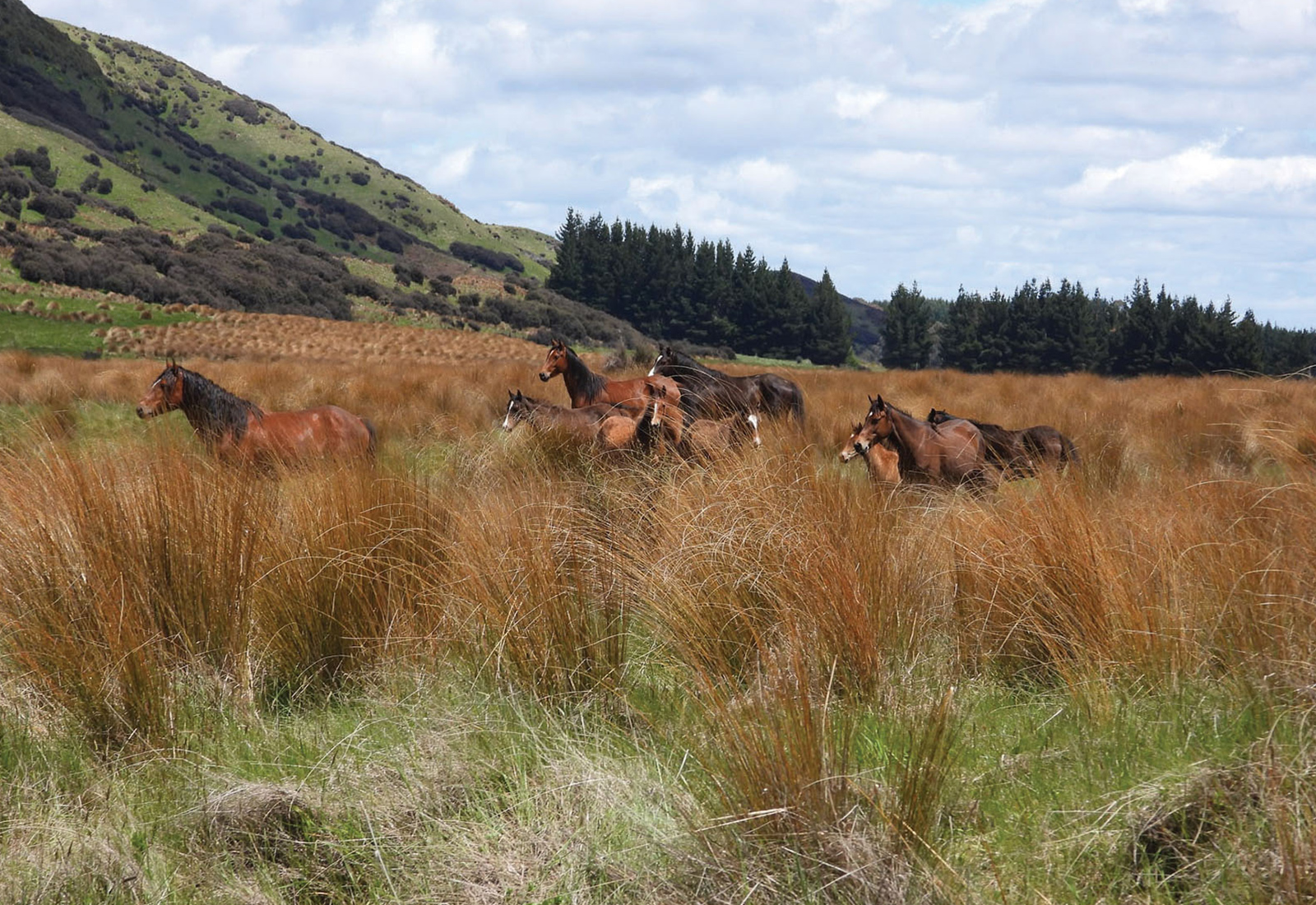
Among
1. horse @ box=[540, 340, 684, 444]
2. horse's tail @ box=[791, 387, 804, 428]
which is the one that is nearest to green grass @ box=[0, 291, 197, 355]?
horse @ box=[540, 340, 684, 444]

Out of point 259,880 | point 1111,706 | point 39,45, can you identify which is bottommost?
point 259,880

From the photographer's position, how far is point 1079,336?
84875 mm

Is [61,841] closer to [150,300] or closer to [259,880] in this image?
[259,880]

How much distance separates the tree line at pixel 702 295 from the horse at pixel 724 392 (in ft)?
A: 255

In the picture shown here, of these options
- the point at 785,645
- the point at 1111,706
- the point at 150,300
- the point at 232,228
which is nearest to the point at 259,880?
the point at 785,645

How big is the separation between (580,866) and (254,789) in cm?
107

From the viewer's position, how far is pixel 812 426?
1330 centimetres

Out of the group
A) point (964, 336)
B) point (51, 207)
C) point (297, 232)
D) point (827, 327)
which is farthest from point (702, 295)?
point (51, 207)

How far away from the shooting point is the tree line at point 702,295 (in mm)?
90250

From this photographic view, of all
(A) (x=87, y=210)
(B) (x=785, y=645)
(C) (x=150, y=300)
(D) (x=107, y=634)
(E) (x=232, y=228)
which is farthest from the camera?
(E) (x=232, y=228)

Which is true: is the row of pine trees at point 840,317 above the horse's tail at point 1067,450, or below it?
above

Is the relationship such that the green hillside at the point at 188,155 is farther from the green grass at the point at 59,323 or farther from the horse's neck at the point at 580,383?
the horse's neck at the point at 580,383

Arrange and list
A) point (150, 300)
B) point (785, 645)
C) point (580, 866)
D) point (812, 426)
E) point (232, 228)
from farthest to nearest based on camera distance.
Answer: point (232, 228) < point (150, 300) < point (812, 426) < point (785, 645) < point (580, 866)

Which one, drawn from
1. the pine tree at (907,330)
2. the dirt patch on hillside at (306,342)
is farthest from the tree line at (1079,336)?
the dirt patch on hillside at (306,342)
